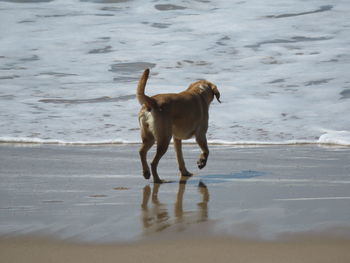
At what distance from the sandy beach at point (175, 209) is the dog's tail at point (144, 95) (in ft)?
2.35

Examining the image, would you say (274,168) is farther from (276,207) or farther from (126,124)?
(126,124)

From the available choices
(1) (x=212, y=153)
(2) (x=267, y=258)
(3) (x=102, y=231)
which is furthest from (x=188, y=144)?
(2) (x=267, y=258)

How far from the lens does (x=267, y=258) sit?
3090 millimetres

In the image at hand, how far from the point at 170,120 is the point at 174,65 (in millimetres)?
9476

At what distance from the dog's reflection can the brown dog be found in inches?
38.1

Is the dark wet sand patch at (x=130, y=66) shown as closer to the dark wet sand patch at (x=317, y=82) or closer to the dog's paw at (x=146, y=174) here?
the dark wet sand patch at (x=317, y=82)

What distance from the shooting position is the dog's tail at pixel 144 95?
237 inches

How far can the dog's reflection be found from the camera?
12.7ft

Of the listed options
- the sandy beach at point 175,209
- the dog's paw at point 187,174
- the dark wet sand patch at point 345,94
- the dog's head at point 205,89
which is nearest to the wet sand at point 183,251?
the sandy beach at point 175,209

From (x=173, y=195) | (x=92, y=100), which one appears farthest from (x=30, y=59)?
(x=173, y=195)

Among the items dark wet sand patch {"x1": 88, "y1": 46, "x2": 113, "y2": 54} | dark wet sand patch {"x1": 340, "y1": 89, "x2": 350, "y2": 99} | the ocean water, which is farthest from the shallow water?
dark wet sand patch {"x1": 88, "y1": 46, "x2": 113, "y2": 54}

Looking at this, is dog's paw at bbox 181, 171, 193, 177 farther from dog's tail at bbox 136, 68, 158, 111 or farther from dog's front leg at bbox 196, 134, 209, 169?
dog's tail at bbox 136, 68, 158, 111

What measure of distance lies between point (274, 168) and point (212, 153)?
147 centimetres

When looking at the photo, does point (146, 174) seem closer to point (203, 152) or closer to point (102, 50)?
point (203, 152)
